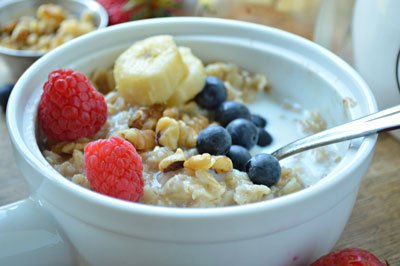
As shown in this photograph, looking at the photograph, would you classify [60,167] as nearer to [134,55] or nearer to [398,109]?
[134,55]

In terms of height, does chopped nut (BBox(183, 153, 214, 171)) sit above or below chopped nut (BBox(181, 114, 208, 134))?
above

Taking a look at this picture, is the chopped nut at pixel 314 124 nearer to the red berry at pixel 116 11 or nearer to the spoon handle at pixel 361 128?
the spoon handle at pixel 361 128

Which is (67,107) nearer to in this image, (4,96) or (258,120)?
(258,120)

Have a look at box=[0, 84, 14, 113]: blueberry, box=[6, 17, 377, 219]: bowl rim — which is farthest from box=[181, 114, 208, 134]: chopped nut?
box=[0, 84, 14, 113]: blueberry

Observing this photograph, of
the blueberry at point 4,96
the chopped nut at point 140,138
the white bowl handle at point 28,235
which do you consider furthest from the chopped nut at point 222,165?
the blueberry at point 4,96

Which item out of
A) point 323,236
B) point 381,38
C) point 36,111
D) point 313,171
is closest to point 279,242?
point 323,236

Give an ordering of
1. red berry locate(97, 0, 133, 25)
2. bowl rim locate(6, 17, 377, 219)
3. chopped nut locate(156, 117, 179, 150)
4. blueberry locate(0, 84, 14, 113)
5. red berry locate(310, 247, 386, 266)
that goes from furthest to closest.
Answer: red berry locate(97, 0, 133, 25) < blueberry locate(0, 84, 14, 113) < chopped nut locate(156, 117, 179, 150) < red berry locate(310, 247, 386, 266) < bowl rim locate(6, 17, 377, 219)

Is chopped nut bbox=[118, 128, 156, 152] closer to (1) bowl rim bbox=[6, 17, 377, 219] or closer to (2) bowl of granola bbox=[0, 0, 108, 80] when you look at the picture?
(1) bowl rim bbox=[6, 17, 377, 219]
